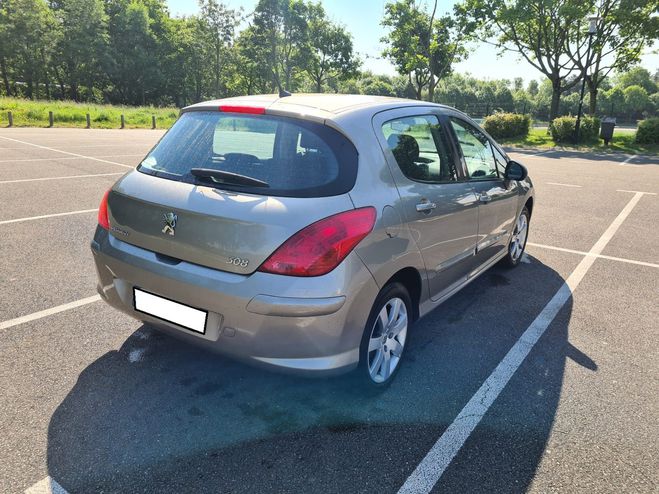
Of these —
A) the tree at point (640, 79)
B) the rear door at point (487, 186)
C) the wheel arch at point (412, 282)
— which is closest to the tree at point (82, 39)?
the rear door at point (487, 186)

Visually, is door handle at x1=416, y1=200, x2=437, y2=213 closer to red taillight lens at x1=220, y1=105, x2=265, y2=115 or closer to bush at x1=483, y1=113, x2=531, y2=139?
red taillight lens at x1=220, y1=105, x2=265, y2=115

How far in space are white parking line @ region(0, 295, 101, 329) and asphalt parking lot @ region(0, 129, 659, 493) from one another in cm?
2

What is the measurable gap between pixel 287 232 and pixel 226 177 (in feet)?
1.66

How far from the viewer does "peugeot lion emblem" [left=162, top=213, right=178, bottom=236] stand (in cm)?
235

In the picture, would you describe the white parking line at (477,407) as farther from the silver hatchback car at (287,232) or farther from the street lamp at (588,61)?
the street lamp at (588,61)

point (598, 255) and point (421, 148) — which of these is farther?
point (598, 255)

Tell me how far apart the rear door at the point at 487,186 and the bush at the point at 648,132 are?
2166 centimetres

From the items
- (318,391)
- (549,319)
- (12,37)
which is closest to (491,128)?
(549,319)

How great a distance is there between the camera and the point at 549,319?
12.5ft

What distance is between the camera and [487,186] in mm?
3736

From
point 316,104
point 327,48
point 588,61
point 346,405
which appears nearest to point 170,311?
point 346,405

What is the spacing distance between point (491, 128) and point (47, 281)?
24398 mm

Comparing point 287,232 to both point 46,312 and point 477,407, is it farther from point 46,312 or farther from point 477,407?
point 46,312

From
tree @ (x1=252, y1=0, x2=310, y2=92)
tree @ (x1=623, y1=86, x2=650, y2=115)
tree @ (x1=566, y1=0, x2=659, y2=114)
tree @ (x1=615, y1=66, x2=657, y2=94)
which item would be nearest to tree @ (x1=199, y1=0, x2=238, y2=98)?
tree @ (x1=252, y1=0, x2=310, y2=92)
